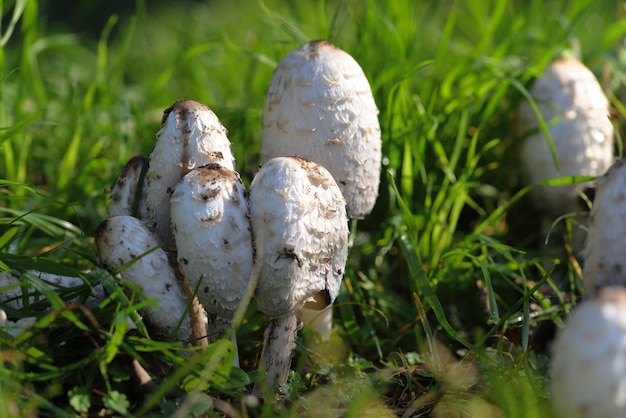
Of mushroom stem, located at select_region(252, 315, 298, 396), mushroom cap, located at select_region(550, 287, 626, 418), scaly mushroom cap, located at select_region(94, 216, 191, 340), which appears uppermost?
mushroom cap, located at select_region(550, 287, 626, 418)

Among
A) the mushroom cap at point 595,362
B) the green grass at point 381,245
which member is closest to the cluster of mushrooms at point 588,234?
the mushroom cap at point 595,362

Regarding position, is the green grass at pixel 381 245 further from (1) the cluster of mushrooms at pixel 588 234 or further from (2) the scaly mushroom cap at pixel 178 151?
(2) the scaly mushroom cap at pixel 178 151

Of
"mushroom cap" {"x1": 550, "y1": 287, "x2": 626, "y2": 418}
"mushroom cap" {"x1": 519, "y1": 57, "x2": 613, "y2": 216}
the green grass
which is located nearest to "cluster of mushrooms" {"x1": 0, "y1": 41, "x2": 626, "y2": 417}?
"mushroom cap" {"x1": 550, "y1": 287, "x2": 626, "y2": 418}

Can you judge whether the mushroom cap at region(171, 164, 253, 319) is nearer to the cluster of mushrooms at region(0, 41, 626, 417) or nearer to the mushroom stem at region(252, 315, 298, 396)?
the cluster of mushrooms at region(0, 41, 626, 417)

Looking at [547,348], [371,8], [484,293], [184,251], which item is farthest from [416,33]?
[184,251]

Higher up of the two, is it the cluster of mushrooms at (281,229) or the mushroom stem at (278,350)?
the cluster of mushrooms at (281,229)
